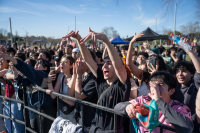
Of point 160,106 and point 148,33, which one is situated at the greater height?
point 148,33

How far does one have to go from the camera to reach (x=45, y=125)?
8.48 ft

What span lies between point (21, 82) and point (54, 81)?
0.53 metres

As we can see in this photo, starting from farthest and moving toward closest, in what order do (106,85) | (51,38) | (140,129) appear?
(51,38), (106,85), (140,129)

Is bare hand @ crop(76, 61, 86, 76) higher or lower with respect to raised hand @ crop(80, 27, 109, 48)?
lower

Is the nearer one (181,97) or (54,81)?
(181,97)

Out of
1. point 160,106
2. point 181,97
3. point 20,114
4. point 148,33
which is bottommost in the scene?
point 20,114

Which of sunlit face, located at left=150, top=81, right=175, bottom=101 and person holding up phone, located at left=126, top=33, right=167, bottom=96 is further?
person holding up phone, located at left=126, top=33, right=167, bottom=96

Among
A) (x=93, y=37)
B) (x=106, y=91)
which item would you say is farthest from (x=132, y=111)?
(x=93, y=37)

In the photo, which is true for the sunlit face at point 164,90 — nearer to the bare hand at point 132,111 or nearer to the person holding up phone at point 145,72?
the bare hand at point 132,111

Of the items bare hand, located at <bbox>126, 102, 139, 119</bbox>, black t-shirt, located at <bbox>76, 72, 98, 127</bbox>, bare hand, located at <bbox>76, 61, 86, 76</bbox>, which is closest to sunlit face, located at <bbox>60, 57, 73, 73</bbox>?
bare hand, located at <bbox>76, 61, 86, 76</bbox>

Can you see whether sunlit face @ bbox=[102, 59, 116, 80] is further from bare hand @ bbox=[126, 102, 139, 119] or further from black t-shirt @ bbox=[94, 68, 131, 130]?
bare hand @ bbox=[126, 102, 139, 119]

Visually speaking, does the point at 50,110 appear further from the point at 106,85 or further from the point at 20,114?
the point at 106,85

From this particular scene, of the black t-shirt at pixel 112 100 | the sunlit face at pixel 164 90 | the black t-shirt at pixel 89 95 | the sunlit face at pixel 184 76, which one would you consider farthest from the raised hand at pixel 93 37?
the sunlit face at pixel 184 76

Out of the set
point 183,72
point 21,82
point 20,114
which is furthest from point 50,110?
point 183,72
